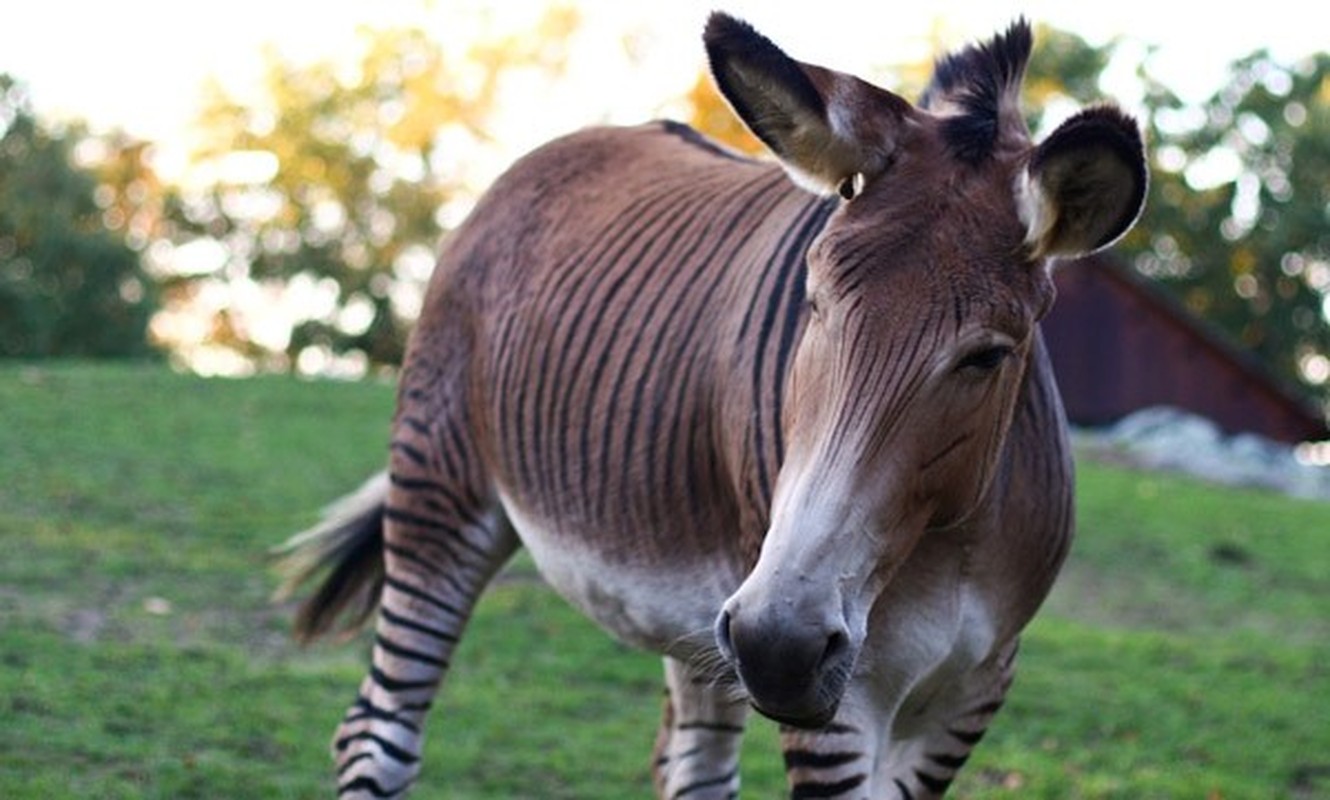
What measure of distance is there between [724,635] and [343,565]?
3305 mm

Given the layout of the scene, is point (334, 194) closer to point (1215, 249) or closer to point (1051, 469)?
point (1215, 249)

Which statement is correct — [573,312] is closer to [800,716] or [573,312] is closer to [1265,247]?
[800,716]

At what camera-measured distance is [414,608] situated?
17.4 ft

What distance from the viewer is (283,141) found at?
2030 inches

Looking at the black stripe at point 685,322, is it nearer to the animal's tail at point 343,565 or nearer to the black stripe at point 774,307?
the black stripe at point 774,307

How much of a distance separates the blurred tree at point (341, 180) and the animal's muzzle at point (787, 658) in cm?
4583

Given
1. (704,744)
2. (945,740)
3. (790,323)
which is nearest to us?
(790,323)

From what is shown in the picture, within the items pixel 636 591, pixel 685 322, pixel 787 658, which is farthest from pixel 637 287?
pixel 787 658

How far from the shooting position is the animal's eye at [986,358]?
326cm

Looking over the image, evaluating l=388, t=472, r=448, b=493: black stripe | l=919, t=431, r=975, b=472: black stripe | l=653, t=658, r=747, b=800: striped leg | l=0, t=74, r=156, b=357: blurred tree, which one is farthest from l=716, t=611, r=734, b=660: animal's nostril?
l=0, t=74, r=156, b=357: blurred tree

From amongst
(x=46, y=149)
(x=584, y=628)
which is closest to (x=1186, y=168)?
(x=46, y=149)

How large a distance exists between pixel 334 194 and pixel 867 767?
49115mm

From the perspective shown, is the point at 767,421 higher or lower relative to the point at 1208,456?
higher

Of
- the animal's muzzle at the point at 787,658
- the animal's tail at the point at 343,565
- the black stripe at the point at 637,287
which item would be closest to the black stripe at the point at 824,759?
the animal's muzzle at the point at 787,658
